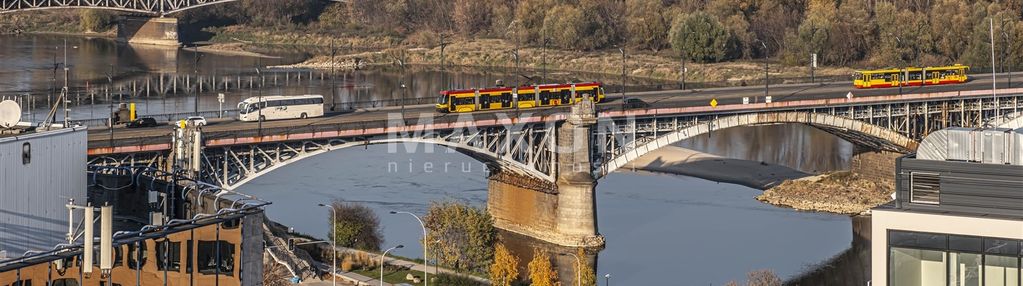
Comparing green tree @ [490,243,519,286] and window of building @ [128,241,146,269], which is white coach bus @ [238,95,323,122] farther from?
window of building @ [128,241,146,269]

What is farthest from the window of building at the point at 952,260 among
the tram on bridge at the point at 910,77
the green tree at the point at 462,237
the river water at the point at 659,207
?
the tram on bridge at the point at 910,77

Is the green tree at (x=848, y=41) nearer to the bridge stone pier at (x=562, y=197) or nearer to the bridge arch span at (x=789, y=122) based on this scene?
the bridge arch span at (x=789, y=122)

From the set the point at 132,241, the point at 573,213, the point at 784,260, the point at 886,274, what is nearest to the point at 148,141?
the point at 573,213

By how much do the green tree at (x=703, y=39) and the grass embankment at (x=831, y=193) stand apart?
2781 inches

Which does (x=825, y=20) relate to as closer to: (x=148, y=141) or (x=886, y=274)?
(x=148, y=141)

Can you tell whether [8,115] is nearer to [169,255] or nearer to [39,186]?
[39,186]

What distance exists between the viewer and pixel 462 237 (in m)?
87.5

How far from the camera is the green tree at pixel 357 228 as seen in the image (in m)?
87.9

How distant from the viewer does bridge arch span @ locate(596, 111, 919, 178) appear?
331 feet

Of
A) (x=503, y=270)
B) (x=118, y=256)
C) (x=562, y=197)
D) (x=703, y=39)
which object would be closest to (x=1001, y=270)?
(x=118, y=256)

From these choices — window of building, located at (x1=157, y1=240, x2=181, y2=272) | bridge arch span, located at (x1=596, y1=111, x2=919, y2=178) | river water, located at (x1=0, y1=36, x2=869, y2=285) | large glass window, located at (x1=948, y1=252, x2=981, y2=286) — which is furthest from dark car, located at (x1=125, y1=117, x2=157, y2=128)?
large glass window, located at (x1=948, y1=252, x2=981, y2=286)

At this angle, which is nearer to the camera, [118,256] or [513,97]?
[118,256]

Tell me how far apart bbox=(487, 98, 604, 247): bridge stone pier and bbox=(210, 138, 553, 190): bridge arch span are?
0.78 meters

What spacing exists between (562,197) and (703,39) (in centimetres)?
9390
